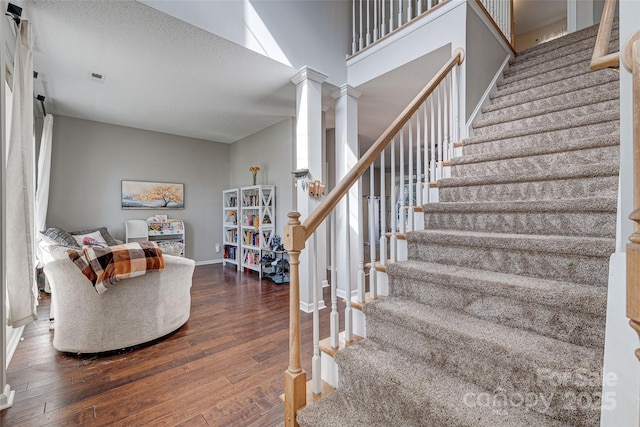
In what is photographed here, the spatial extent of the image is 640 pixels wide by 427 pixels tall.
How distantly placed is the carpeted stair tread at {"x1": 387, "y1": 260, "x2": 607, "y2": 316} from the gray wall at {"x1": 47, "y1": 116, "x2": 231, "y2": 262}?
191 inches

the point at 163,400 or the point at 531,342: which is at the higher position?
the point at 531,342

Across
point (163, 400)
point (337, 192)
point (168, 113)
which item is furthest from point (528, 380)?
point (168, 113)

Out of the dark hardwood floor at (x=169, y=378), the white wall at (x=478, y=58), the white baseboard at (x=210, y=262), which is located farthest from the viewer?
the white baseboard at (x=210, y=262)

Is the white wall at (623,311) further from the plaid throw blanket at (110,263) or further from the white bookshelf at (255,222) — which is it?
the white bookshelf at (255,222)

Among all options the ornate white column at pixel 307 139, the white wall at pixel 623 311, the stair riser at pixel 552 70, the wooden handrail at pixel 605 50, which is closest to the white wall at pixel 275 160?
the ornate white column at pixel 307 139

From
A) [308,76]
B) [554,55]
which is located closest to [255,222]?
[308,76]

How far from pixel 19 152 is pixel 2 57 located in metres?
0.56

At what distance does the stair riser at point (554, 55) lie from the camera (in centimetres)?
313

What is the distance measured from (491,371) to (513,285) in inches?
15.3

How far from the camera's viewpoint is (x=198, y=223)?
18.5ft

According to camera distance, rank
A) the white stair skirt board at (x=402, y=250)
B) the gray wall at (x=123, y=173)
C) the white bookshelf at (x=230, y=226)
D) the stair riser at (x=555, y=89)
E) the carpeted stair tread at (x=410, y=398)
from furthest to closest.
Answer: the white bookshelf at (x=230, y=226) → the gray wall at (x=123, y=173) → the stair riser at (x=555, y=89) → the white stair skirt board at (x=402, y=250) → the carpeted stair tread at (x=410, y=398)

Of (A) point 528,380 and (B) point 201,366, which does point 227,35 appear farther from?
(A) point 528,380

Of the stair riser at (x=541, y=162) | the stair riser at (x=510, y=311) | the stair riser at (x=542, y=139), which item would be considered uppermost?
the stair riser at (x=542, y=139)

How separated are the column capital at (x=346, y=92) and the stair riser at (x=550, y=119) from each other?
155 cm
